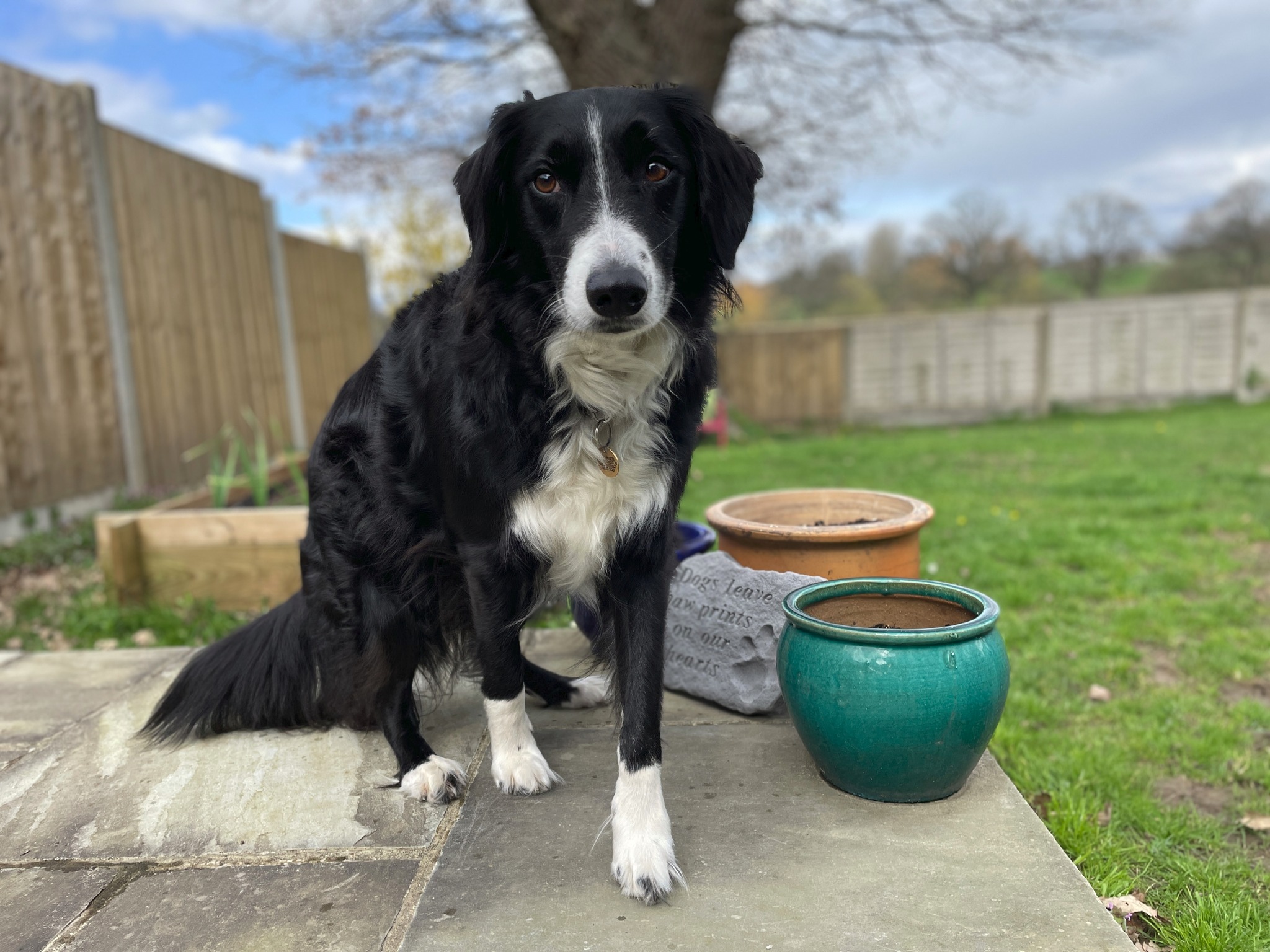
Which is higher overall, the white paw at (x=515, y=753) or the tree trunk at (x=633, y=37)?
the tree trunk at (x=633, y=37)

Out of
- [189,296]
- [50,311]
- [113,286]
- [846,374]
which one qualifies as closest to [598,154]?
[50,311]

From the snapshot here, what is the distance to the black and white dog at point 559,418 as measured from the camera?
1604 millimetres

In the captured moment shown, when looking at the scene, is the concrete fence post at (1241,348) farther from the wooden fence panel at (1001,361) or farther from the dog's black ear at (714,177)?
the dog's black ear at (714,177)

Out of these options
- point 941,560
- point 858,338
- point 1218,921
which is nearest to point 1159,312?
point 858,338

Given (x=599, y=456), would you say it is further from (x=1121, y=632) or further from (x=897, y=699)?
(x=1121, y=632)

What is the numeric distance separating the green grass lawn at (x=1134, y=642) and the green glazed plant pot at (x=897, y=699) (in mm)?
419

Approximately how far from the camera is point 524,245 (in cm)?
169

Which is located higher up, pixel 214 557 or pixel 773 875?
pixel 214 557

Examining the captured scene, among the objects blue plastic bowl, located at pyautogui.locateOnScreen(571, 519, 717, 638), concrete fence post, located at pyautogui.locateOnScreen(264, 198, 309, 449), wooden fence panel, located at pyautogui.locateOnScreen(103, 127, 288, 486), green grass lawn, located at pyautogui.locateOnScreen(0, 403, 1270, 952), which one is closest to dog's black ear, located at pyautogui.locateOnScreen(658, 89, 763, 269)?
blue plastic bowl, located at pyautogui.locateOnScreen(571, 519, 717, 638)

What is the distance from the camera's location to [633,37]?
22.8 ft

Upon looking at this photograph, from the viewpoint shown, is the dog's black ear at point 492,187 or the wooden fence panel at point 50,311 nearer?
the dog's black ear at point 492,187

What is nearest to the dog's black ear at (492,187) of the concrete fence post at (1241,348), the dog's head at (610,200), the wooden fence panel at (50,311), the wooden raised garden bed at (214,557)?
the dog's head at (610,200)

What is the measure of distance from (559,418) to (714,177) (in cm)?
59

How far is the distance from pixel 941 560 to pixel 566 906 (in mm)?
3116
